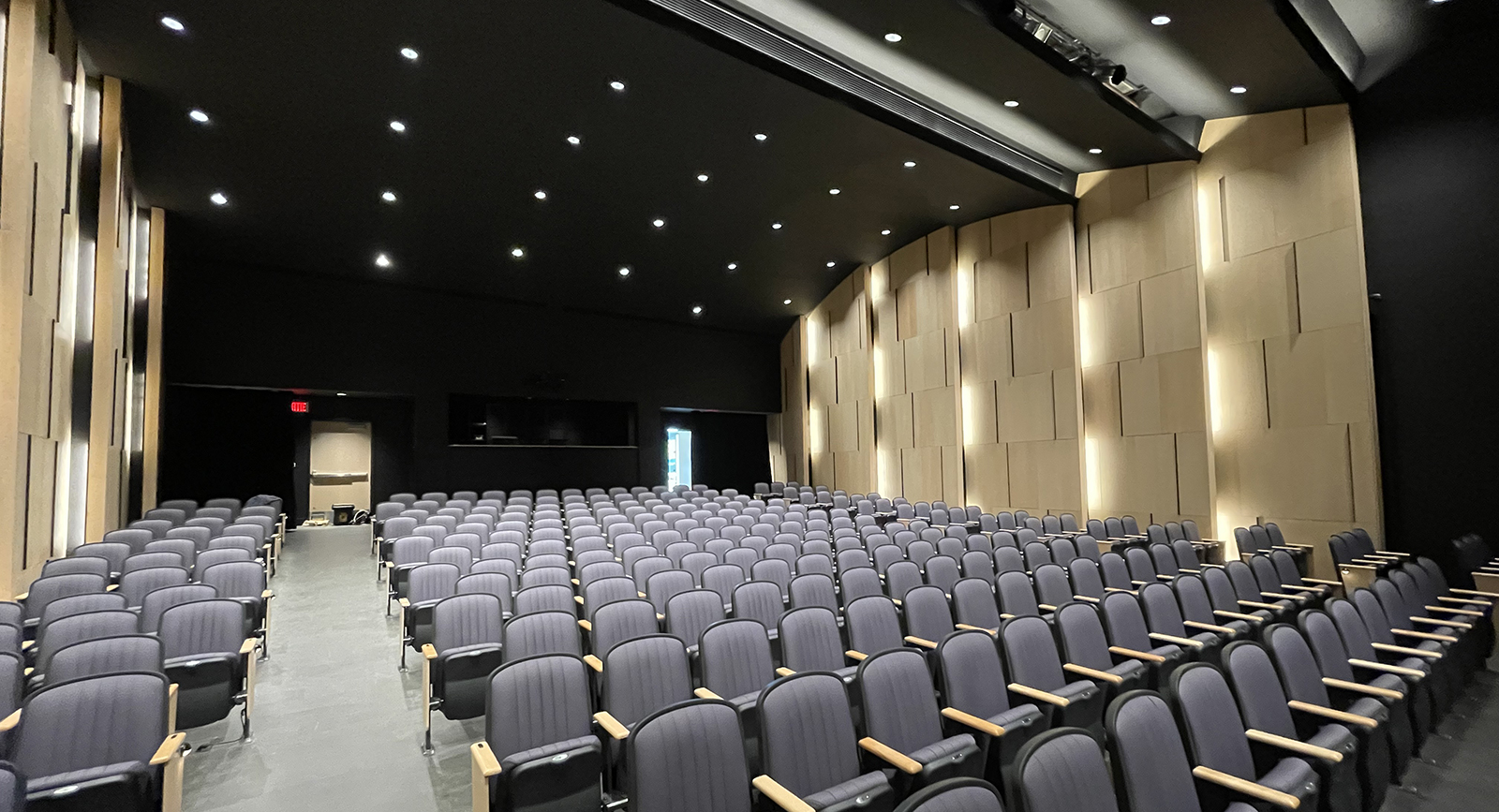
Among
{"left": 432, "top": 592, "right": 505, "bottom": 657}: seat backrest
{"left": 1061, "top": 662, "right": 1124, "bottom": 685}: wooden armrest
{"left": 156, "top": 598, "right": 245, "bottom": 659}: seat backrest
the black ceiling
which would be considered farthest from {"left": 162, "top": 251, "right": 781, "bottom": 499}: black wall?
{"left": 1061, "top": 662, "right": 1124, "bottom": 685}: wooden armrest

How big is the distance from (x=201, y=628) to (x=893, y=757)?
4341mm

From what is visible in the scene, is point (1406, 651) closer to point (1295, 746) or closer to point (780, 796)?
point (1295, 746)

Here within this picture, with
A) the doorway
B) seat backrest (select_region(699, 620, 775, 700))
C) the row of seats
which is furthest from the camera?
the doorway

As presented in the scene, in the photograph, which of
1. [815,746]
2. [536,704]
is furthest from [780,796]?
[536,704]

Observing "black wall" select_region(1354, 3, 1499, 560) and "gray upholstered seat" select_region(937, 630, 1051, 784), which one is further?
"black wall" select_region(1354, 3, 1499, 560)

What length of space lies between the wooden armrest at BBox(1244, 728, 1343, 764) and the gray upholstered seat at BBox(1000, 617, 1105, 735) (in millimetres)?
733

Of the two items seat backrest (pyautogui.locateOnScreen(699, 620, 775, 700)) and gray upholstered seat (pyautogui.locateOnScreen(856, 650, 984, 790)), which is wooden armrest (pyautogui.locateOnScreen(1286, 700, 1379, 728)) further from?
seat backrest (pyautogui.locateOnScreen(699, 620, 775, 700))

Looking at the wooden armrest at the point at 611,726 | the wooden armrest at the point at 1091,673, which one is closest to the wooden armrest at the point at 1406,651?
the wooden armrest at the point at 1091,673

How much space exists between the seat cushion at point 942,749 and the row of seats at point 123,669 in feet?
9.68

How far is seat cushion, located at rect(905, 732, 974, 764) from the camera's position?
8.85ft

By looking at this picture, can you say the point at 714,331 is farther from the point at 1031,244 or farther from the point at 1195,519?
the point at 1195,519

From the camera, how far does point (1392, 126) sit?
26.9 ft

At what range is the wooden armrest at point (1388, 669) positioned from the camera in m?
3.65

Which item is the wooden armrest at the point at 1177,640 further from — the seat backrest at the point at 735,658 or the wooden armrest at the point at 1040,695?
the seat backrest at the point at 735,658
